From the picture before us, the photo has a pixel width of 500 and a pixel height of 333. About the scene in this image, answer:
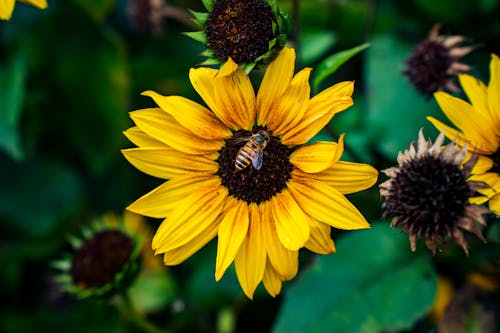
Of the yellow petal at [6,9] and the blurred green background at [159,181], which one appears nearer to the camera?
the yellow petal at [6,9]

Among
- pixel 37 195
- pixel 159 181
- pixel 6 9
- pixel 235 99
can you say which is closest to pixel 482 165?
pixel 235 99

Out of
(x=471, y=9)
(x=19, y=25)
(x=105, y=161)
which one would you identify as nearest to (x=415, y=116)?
(x=471, y=9)

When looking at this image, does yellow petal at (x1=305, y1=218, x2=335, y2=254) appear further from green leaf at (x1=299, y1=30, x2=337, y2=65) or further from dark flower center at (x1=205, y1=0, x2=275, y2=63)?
green leaf at (x1=299, y1=30, x2=337, y2=65)

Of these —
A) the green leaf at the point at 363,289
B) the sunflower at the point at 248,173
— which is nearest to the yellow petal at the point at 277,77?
the sunflower at the point at 248,173

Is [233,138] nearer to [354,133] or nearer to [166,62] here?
[354,133]

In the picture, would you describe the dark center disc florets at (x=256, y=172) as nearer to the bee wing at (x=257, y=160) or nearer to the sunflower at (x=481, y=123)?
the bee wing at (x=257, y=160)

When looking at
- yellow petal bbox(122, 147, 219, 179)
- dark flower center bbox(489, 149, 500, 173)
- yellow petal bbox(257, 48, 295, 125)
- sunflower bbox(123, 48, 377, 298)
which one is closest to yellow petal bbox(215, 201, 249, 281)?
sunflower bbox(123, 48, 377, 298)
